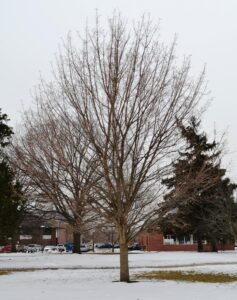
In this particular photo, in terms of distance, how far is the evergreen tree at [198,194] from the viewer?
17.4 metres

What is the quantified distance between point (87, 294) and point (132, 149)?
5.08 m

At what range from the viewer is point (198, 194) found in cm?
2666

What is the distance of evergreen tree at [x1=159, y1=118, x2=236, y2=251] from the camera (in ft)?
57.1

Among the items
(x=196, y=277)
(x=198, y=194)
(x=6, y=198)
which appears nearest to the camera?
(x=196, y=277)

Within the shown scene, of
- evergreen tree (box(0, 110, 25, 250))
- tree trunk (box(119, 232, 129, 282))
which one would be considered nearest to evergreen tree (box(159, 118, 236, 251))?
tree trunk (box(119, 232, 129, 282))

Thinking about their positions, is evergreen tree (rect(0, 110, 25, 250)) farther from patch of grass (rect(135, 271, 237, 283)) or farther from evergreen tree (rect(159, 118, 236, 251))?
patch of grass (rect(135, 271, 237, 283))

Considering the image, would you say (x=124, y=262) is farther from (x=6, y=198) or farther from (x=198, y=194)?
(x=6, y=198)

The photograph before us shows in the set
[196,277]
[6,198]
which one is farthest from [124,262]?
[6,198]

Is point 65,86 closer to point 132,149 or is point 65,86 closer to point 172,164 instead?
point 132,149

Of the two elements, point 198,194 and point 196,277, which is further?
point 198,194

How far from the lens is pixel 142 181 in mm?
16453

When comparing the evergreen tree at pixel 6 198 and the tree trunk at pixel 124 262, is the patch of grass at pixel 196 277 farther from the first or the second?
the evergreen tree at pixel 6 198

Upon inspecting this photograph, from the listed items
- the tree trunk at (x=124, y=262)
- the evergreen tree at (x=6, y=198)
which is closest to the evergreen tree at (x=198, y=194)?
the tree trunk at (x=124, y=262)

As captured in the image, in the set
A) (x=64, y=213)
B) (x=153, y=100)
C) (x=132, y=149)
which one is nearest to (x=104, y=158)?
(x=132, y=149)
